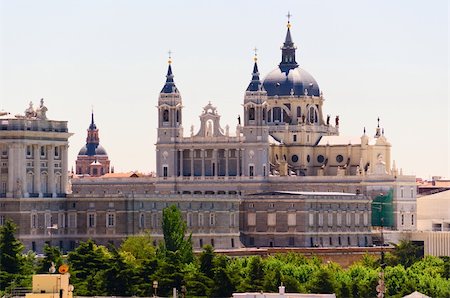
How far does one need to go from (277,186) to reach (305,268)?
5414 centimetres

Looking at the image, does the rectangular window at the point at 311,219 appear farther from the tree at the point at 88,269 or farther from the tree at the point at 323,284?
the tree at the point at 323,284

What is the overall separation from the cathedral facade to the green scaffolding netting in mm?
79

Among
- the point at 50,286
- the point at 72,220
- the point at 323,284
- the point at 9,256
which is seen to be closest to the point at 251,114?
the point at 72,220

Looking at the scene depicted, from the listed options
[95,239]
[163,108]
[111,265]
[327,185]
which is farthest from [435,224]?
[111,265]

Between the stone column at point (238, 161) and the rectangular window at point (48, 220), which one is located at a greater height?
the stone column at point (238, 161)

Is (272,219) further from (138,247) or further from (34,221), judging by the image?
(138,247)

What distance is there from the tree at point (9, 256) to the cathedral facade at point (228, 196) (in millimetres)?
21927

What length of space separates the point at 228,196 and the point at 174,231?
22.3 metres

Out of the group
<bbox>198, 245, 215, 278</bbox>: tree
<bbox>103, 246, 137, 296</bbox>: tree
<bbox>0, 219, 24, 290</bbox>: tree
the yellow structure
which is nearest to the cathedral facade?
<bbox>0, 219, 24, 290</bbox>: tree

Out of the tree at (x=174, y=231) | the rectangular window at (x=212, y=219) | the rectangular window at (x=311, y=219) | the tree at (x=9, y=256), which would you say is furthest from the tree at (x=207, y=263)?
the rectangular window at (x=311, y=219)

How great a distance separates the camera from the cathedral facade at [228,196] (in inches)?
6368

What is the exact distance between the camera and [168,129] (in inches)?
7638

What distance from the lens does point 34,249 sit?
156250mm

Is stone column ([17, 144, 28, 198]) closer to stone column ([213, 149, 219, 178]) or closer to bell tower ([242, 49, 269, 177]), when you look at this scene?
bell tower ([242, 49, 269, 177])
